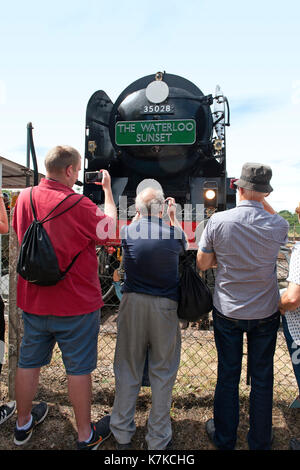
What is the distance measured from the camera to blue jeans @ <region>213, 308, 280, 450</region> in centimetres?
191

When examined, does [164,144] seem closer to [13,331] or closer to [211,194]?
[211,194]

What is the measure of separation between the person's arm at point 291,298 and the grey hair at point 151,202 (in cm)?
88

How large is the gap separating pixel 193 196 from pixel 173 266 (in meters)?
3.08

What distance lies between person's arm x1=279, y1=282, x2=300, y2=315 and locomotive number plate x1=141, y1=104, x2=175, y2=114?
3787 millimetres

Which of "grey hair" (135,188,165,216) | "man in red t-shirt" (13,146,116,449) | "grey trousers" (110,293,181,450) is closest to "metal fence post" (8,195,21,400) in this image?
"man in red t-shirt" (13,146,116,449)

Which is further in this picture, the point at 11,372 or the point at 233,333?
the point at 11,372

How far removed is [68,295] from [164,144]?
11.3 ft

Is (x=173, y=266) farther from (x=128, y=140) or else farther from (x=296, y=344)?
(x=128, y=140)

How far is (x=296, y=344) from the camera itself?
1943 millimetres

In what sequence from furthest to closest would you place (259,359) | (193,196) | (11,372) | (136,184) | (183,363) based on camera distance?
(136,184) < (193,196) < (183,363) < (11,372) < (259,359)

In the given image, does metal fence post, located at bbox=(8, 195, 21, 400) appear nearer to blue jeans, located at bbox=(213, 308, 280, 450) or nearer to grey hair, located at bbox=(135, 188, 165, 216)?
grey hair, located at bbox=(135, 188, 165, 216)

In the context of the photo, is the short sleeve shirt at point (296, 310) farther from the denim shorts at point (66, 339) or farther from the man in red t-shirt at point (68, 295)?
the denim shorts at point (66, 339)

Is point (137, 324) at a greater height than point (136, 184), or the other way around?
point (136, 184)
